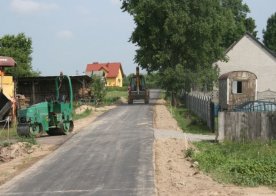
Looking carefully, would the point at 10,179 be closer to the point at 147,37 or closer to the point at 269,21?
the point at 147,37

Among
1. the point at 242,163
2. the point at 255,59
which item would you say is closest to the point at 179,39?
the point at 255,59

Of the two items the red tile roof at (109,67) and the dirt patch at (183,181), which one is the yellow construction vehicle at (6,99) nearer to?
the dirt patch at (183,181)

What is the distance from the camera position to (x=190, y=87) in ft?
179

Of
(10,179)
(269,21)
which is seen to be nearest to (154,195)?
(10,179)

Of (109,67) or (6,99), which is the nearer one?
(6,99)

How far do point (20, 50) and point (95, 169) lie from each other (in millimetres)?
64146

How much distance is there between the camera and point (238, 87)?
49.3 metres

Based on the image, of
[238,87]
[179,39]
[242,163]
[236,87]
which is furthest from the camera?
[179,39]

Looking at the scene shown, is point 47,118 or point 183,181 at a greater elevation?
point 47,118

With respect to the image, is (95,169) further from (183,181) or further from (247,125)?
(247,125)

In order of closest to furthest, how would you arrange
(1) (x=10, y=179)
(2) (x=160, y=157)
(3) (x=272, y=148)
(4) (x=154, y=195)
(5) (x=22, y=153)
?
(4) (x=154, y=195) < (1) (x=10, y=179) < (2) (x=160, y=157) < (3) (x=272, y=148) < (5) (x=22, y=153)

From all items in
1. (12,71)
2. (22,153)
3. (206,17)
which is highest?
(206,17)

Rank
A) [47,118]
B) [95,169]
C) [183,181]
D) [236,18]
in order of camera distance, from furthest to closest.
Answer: [236,18] → [47,118] → [95,169] → [183,181]

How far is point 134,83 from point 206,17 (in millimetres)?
9866
